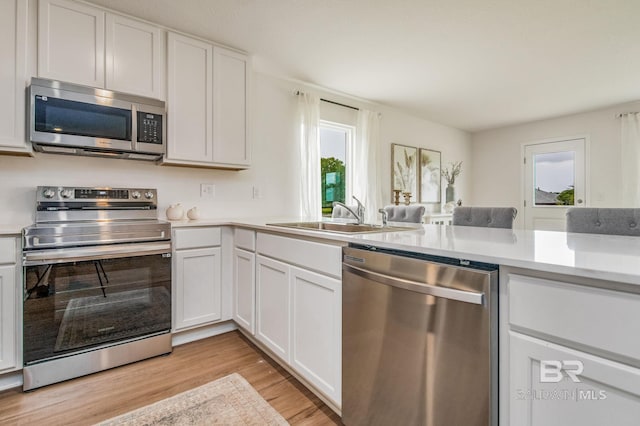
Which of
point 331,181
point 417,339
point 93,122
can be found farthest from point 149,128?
point 417,339

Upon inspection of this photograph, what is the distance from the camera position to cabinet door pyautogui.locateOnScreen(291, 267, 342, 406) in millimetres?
1429

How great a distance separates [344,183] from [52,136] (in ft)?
9.38

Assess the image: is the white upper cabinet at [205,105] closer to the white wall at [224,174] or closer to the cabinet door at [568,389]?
the white wall at [224,174]

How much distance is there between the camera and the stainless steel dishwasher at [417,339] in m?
0.91

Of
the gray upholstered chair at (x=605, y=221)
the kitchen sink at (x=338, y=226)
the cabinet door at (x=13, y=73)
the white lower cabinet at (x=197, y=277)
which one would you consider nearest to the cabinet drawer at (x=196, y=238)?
the white lower cabinet at (x=197, y=277)

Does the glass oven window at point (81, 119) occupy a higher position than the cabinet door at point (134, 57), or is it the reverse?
the cabinet door at point (134, 57)

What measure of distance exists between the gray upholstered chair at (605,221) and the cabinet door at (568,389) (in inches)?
48.9

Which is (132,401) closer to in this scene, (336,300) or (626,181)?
(336,300)

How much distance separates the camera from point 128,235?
77.2 inches

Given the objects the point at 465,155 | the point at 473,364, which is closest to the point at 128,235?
the point at 473,364

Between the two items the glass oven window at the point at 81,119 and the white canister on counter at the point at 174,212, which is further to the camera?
the white canister on counter at the point at 174,212

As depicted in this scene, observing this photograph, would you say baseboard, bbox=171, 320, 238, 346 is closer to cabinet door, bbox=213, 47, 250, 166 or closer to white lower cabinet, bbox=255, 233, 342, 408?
white lower cabinet, bbox=255, 233, 342, 408

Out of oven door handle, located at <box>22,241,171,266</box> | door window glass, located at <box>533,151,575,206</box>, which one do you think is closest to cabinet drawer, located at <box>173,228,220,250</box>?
oven door handle, located at <box>22,241,171,266</box>

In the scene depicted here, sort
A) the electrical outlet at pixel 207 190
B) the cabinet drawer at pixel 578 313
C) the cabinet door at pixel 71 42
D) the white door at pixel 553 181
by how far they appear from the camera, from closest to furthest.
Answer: the cabinet drawer at pixel 578 313, the cabinet door at pixel 71 42, the electrical outlet at pixel 207 190, the white door at pixel 553 181
